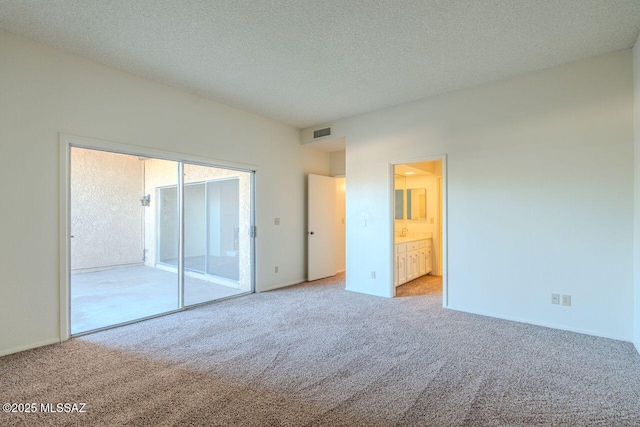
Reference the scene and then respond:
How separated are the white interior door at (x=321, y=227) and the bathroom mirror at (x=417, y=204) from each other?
5.68ft

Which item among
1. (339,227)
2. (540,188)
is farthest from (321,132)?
(540,188)

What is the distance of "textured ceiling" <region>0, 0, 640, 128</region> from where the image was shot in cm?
245

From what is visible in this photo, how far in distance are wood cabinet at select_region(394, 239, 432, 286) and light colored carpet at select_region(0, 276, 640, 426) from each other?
1.49m

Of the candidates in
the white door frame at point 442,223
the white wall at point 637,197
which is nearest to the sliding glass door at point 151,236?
the white door frame at point 442,223

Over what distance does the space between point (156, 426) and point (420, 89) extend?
4.33 meters

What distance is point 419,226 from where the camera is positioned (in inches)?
264

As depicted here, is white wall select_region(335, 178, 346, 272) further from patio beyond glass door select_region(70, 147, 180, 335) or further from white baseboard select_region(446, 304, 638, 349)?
patio beyond glass door select_region(70, 147, 180, 335)

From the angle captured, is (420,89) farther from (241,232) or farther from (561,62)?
(241,232)

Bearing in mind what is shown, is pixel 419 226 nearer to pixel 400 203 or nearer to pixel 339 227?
pixel 400 203

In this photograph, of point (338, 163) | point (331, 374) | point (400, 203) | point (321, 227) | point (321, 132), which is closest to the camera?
point (331, 374)

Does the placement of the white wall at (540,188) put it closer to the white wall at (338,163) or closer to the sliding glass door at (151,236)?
the white wall at (338,163)

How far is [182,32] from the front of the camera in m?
2.78

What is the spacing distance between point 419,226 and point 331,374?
483 cm

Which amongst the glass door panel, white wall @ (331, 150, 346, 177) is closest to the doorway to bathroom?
white wall @ (331, 150, 346, 177)
